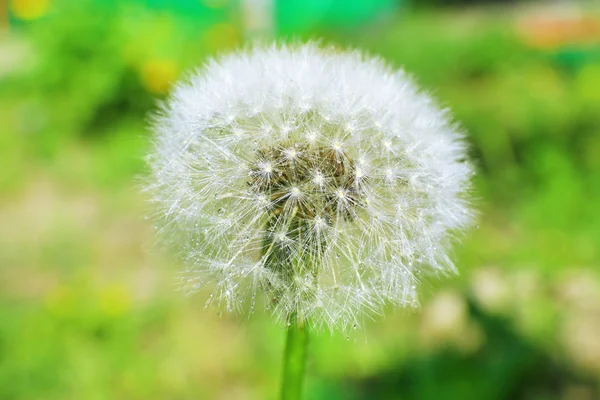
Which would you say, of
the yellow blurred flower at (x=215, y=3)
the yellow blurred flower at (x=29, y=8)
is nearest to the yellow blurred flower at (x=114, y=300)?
the yellow blurred flower at (x=215, y=3)

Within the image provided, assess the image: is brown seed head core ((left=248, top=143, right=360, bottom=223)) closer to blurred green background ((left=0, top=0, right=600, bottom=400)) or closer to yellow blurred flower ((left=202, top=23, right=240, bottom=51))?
blurred green background ((left=0, top=0, right=600, bottom=400))

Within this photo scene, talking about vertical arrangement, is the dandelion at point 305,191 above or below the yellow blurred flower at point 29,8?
below

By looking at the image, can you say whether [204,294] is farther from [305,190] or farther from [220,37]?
[220,37]

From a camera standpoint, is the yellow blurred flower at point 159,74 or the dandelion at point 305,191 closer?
the dandelion at point 305,191

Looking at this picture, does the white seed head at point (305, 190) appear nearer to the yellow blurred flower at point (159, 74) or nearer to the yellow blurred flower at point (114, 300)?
the yellow blurred flower at point (114, 300)

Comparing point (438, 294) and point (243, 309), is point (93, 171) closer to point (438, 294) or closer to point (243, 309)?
point (438, 294)

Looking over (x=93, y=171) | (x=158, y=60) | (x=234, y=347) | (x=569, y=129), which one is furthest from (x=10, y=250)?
(x=569, y=129)

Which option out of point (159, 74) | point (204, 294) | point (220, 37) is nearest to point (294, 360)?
point (204, 294)
